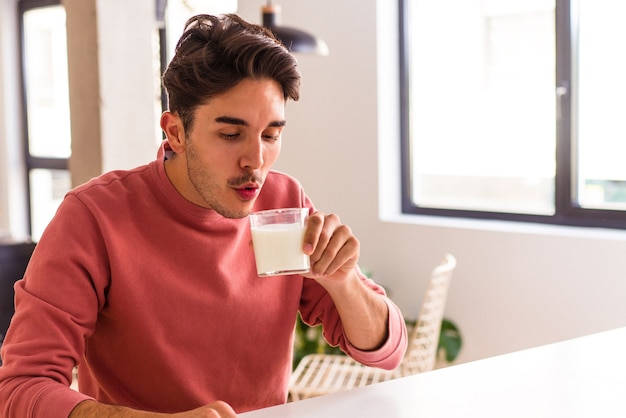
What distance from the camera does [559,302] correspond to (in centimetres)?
353

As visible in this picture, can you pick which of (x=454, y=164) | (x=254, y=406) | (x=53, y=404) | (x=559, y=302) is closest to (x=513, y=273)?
(x=559, y=302)

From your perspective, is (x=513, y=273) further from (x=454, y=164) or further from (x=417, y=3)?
(x=417, y=3)

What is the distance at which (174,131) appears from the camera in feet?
5.18

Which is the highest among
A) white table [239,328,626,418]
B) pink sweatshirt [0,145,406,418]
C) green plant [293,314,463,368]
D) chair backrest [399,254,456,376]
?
pink sweatshirt [0,145,406,418]

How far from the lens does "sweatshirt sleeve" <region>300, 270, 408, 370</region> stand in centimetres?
162

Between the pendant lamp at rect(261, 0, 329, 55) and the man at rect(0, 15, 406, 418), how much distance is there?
4.64 ft

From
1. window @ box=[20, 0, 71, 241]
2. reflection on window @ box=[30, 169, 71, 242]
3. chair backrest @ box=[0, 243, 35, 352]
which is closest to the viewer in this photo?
chair backrest @ box=[0, 243, 35, 352]

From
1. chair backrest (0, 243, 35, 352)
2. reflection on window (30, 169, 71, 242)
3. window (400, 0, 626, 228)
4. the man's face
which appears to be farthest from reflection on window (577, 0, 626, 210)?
reflection on window (30, 169, 71, 242)

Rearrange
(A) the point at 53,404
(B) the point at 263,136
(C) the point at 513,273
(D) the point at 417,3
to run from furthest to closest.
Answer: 1. (D) the point at 417,3
2. (C) the point at 513,273
3. (B) the point at 263,136
4. (A) the point at 53,404

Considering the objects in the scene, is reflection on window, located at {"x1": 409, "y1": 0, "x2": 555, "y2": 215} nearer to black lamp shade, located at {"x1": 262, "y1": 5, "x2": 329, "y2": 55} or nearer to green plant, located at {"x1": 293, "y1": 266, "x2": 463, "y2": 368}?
green plant, located at {"x1": 293, "y1": 266, "x2": 463, "y2": 368}

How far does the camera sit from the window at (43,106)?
6.52 m

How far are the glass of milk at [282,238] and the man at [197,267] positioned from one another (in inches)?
0.8

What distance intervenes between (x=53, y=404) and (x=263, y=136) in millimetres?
572

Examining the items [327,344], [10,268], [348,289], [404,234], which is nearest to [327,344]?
[327,344]
